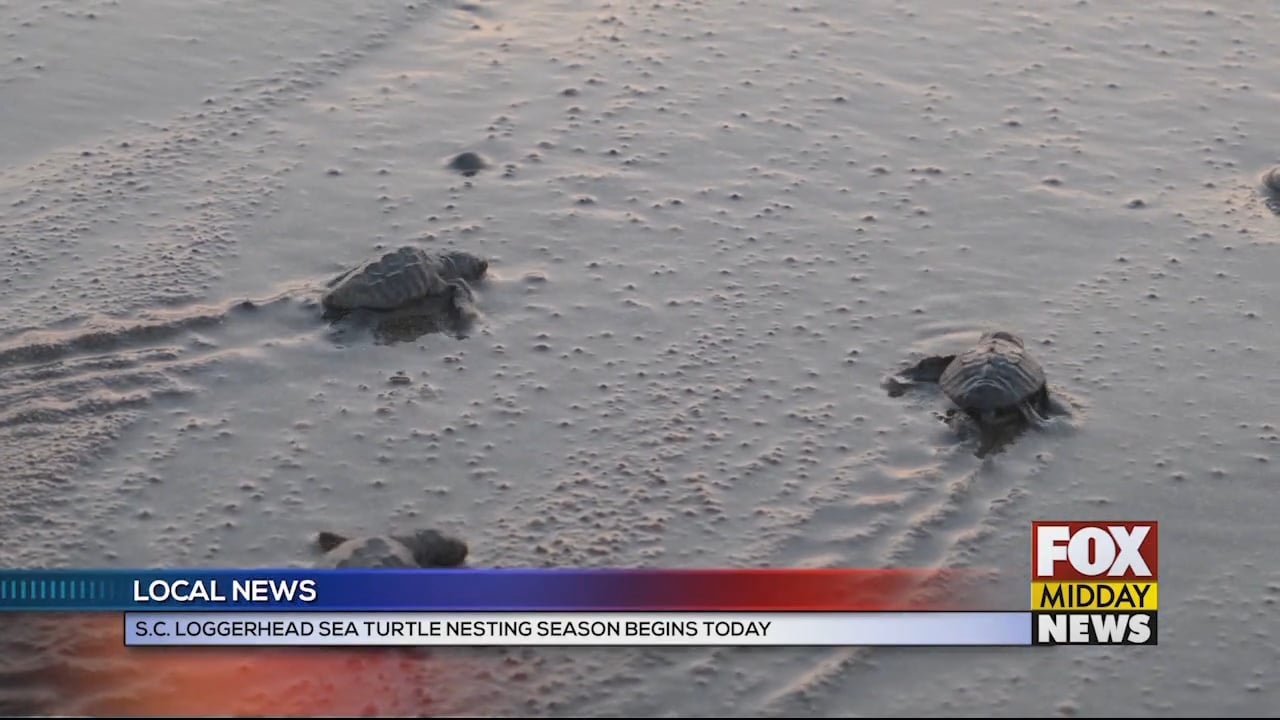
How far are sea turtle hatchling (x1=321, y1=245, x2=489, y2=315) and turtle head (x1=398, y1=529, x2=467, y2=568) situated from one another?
2.31 meters

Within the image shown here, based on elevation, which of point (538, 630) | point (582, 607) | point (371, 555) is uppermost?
point (371, 555)

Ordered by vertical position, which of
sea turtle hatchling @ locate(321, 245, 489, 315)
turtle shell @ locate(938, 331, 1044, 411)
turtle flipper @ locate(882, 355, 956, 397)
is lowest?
turtle shell @ locate(938, 331, 1044, 411)

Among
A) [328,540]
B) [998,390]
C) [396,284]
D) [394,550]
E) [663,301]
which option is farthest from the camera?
[663,301]

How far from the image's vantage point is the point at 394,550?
7.62m

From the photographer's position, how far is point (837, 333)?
10.0 m

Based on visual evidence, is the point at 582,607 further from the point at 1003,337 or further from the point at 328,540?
the point at 1003,337

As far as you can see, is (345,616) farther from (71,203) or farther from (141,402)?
(71,203)

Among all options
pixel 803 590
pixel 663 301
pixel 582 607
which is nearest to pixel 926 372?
pixel 663 301

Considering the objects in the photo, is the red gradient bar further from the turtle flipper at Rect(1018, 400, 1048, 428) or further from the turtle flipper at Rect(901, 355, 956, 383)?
the turtle flipper at Rect(901, 355, 956, 383)

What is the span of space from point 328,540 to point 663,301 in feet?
9.48

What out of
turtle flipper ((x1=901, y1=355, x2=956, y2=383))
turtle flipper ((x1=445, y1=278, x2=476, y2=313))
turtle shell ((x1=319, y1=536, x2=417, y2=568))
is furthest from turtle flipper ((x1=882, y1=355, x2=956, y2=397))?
turtle shell ((x1=319, y1=536, x2=417, y2=568))

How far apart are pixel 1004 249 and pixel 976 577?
130 inches

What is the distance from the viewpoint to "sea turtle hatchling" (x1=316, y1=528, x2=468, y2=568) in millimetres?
7566

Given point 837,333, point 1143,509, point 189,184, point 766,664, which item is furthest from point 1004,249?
point 189,184
